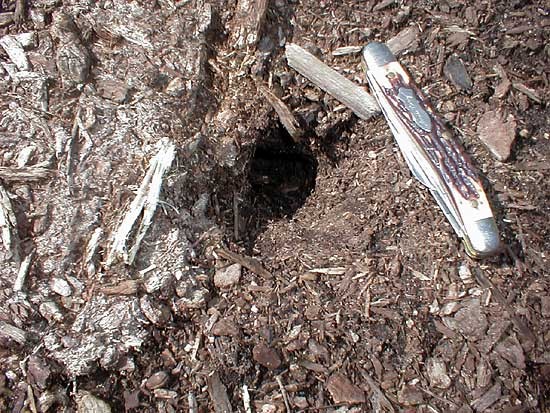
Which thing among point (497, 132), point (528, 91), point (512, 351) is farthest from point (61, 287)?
point (528, 91)

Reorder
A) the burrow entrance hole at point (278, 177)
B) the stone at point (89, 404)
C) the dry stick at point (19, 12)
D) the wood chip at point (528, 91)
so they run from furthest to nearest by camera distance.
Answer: the burrow entrance hole at point (278, 177), the wood chip at point (528, 91), the dry stick at point (19, 12), the stone at point (89, 404)

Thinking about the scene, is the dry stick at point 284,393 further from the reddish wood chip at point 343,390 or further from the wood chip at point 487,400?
the wood chip at point 487,400

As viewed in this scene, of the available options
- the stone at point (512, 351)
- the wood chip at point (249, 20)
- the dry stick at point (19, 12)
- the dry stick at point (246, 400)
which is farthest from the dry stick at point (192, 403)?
the dry stick at point (19, 12)

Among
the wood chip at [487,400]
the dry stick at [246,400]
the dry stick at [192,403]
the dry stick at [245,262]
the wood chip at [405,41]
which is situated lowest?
the wood chip at [487,400]

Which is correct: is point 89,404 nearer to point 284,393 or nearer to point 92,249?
point 92,249

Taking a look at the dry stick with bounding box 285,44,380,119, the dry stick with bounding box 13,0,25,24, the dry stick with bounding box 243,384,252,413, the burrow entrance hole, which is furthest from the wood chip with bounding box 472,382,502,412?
the dry stick with bounding box 13,0,25,24

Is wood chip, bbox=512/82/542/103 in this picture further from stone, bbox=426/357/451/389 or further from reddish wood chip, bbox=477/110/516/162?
stone, bbox=426/357/451/389
